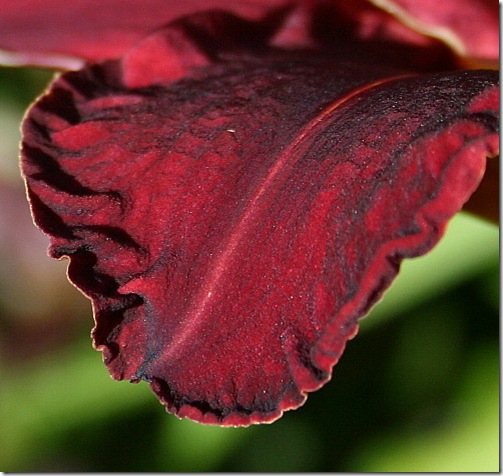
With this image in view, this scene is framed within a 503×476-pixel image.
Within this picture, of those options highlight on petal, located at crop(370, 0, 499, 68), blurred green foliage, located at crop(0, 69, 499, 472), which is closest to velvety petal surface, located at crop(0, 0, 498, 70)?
highlight on petal, located at crop(370, 0, 499, 68)

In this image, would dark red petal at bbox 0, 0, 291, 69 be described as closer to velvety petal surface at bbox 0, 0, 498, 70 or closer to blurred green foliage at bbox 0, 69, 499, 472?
velvety petal surface at bbox 0, 0, 498, 70

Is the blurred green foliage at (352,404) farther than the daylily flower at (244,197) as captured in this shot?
Yes

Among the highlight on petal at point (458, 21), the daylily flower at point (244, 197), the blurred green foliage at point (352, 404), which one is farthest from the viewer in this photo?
the blurred green foliage at point (352, 404)

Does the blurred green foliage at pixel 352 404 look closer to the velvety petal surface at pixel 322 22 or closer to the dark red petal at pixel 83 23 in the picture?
the velvety petal surface at pixel 322 22

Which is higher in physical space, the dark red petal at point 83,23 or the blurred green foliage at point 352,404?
the dark red petal at point 83,23

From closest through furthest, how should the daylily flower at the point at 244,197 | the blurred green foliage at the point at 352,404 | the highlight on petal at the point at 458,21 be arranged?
the daylily flower at the point at 244,197
the highlight on petal at the point at 458,21
the blurred green foliage at the point at 352,404

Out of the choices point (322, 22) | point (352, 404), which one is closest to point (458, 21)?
point (322, 22)

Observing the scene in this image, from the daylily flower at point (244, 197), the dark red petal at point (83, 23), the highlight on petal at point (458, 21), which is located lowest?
the daylily flower at point (244, 197)

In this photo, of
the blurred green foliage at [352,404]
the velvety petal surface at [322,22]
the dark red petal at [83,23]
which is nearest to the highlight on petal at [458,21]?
the velvety petal surface at [322,22]
